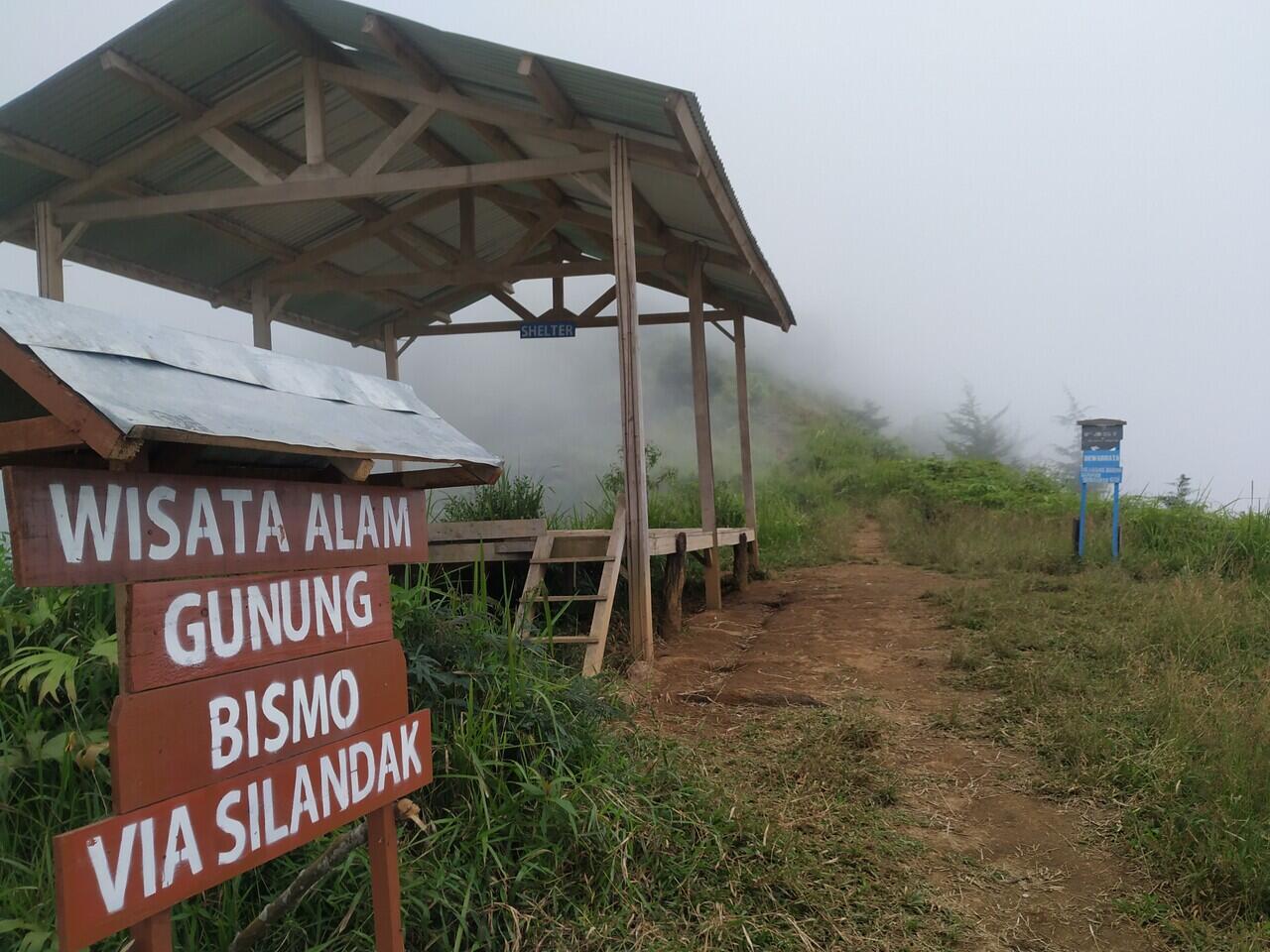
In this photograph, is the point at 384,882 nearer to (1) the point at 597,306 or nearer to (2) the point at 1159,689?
(2) the point at 1159,689

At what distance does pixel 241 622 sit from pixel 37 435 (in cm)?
51

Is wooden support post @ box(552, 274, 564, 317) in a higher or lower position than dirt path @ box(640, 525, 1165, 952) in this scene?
higher

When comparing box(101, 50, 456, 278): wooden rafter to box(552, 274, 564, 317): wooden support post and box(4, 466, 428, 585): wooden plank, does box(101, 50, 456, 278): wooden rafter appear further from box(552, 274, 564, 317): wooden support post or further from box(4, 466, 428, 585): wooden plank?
box(4, 466, 428, 585): wooden plank

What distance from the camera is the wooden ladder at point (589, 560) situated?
208 inches

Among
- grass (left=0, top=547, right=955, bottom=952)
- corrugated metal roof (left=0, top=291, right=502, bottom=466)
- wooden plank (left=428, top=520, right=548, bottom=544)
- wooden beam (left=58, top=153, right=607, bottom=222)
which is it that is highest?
wooden beam (left=58, top=153, right=607, bottom=222)

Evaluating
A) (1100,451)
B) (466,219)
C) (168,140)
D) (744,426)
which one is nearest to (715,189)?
(466,219)

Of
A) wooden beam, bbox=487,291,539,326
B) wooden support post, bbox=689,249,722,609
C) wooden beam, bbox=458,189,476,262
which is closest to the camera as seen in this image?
wooden beam, bbox=458,189,476,262

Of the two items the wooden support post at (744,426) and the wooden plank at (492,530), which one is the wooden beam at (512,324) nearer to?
the wooden support post at (744,426)

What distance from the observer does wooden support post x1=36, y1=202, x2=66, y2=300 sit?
6.70 meters

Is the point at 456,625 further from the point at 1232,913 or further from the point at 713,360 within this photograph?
the point at 713,360

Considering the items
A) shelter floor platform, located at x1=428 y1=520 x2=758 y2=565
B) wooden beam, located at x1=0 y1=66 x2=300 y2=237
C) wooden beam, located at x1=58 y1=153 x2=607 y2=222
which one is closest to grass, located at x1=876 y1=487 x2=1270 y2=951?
shelter floor platform, located at x1=428 y1=520 x2=758 y2=565

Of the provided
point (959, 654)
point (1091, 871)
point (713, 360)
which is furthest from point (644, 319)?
point (713, 360)

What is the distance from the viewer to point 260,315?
8820 mm

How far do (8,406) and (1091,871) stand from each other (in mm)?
3640
